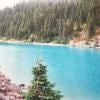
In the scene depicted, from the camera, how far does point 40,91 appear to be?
930 inches

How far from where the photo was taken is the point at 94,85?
45750 mm

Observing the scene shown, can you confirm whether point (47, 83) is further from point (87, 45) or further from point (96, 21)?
point (96, 21)

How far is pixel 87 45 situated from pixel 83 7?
3869 cm

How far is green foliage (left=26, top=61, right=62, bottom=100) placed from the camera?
927 inches

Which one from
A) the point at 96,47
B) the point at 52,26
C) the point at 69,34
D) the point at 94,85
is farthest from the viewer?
the point at 52,26

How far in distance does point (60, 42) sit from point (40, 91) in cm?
16046

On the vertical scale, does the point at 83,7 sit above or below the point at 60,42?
above

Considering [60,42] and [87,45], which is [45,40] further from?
[87,45]

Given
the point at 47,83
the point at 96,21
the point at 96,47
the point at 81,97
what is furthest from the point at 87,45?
the point at 47,83

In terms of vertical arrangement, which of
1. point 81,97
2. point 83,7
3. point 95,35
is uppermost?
point 83,7

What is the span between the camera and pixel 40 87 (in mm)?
23672

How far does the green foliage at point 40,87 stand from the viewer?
2355 cm

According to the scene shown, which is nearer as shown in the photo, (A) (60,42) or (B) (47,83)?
(B) (47,83)

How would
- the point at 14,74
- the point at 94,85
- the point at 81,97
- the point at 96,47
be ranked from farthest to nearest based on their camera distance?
the point at 96,47
the point at 14,74
the point at 94,85
the point at 81,97
